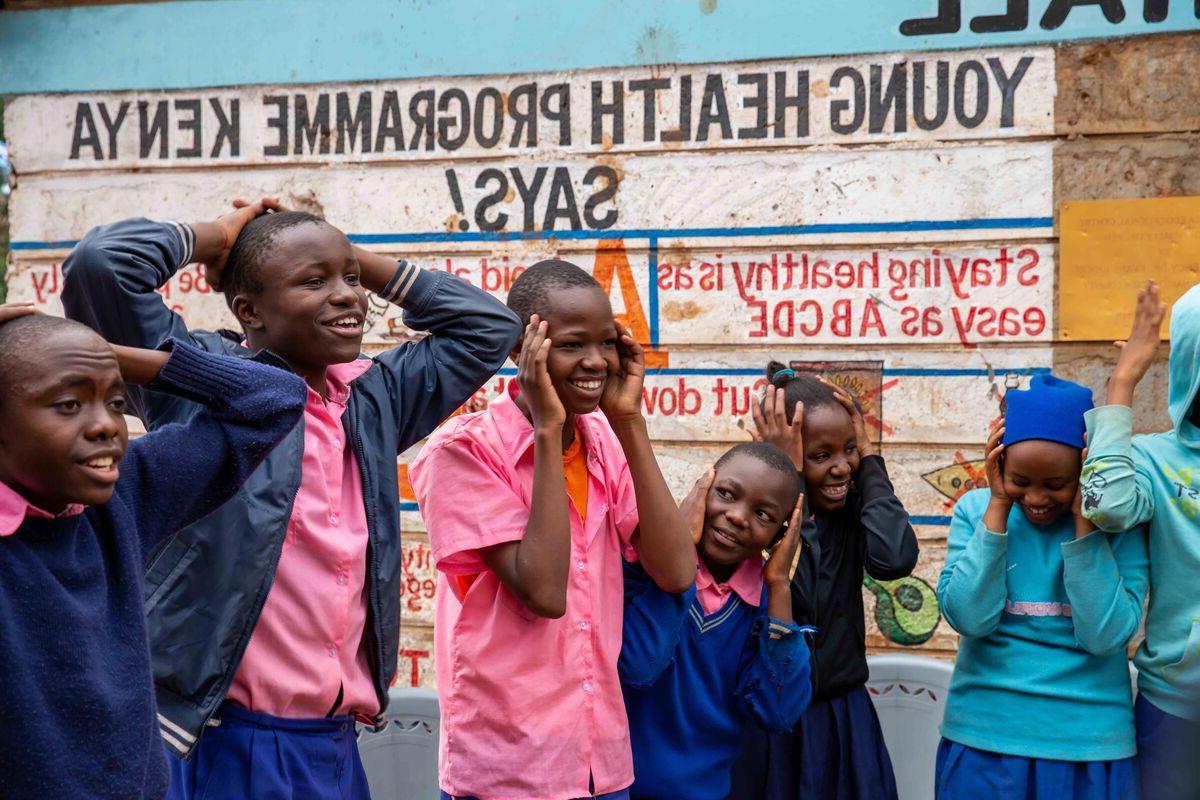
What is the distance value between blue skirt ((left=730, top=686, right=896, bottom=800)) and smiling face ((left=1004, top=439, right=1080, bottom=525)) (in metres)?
0.64

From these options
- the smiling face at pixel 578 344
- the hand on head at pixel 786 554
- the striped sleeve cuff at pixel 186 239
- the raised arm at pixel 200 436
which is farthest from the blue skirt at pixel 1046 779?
the striped sleeve cuff at pixel 186 239

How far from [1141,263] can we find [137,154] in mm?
3285

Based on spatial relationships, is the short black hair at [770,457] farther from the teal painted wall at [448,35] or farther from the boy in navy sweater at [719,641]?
the teal painted wall at [448,35]

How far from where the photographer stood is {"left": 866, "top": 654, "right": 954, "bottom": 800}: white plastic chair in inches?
141

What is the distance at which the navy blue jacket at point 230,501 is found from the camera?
2.01 m

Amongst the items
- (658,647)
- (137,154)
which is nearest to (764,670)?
(658,647)

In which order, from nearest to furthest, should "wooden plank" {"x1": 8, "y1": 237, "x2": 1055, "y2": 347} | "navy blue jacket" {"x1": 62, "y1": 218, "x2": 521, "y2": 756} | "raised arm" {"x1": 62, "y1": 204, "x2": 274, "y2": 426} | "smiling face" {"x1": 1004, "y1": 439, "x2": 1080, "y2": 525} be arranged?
"navy blue jacket" {"x1": 62, "y1": 218, "x2": 521, "y2": 756} → "raised arm" {"x1": 62, "y1": 204, "x2": 274, "y2": 426} → "smiling face" {"x1": 1004, "y1": 439, "x2": 1080, "y2": 525} → "wooden plank" {"x1": 8, "y1": 237, "x2": 1055, "y2": 347}

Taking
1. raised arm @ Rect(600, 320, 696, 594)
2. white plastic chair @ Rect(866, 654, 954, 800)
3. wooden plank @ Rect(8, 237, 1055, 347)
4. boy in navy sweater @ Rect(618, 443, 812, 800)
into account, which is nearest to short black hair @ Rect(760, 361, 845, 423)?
boy in navy sweater @ Rect(618, 443, 812, 800)

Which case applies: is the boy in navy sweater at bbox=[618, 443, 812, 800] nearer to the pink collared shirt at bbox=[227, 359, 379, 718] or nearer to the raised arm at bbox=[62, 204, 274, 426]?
the pink collared shirt at bbox=[227, 359, 379, 718]

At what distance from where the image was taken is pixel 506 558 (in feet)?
7.61

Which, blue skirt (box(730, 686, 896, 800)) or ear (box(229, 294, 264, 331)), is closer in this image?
ear (box(229, 294, 264, 331))

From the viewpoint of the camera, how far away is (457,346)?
2545mm

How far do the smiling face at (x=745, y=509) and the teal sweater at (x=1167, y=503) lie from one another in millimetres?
642

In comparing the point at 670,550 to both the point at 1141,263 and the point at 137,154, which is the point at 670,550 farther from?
the point at 137,154
